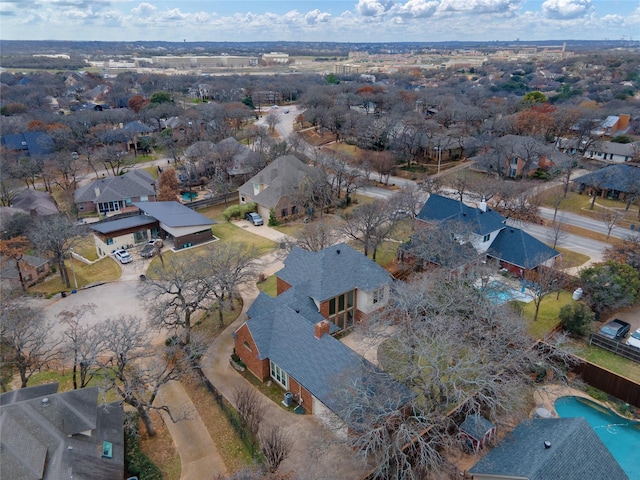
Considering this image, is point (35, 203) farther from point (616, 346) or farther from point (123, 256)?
point (616, 346)

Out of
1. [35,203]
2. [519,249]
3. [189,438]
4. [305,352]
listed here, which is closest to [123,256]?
[35,203]

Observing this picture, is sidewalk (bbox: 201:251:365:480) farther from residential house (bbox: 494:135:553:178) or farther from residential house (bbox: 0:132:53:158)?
residential house (bbox: 0:132:53:158)

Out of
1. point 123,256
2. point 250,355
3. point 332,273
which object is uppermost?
point 332,273

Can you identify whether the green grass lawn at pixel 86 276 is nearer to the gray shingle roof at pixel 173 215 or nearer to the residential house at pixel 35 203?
the gray shingle roof at pixel 173 215

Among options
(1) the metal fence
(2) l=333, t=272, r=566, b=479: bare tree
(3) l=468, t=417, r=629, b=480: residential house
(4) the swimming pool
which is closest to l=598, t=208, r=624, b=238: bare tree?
(4) the swimming pool

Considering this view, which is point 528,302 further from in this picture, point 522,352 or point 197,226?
point 197,226

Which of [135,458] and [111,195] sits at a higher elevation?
[135,458]
